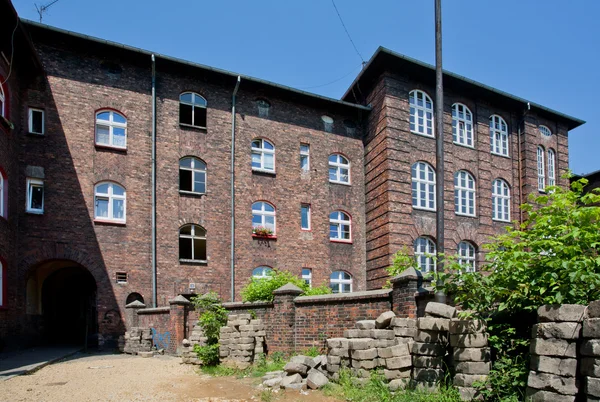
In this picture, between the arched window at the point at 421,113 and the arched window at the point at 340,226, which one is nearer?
the arched window at the point at 340,226

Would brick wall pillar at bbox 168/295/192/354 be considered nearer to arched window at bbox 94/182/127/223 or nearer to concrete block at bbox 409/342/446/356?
arched window at bbox 94/182/127/223

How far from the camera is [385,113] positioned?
22.3 meters

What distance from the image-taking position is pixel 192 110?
68.8 feet

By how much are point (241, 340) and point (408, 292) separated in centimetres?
A: 508

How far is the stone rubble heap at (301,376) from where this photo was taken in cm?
948

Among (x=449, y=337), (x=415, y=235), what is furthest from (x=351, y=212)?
Result: (x=449, y=337)

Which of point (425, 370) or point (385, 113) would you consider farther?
point (385, 113)

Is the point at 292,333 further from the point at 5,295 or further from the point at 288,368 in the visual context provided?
the point at 5,295

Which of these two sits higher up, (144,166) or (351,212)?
(144,166)

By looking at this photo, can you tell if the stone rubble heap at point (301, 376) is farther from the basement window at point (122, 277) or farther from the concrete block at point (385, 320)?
the basement window at point (122, 277)

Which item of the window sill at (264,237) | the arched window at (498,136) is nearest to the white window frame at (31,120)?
the window sill at (264,237)

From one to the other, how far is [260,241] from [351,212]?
4897 millimetres

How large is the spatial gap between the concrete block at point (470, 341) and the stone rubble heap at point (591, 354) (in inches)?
59.2

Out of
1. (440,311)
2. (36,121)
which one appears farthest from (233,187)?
(440,311)
